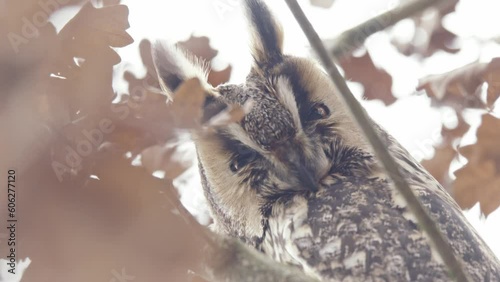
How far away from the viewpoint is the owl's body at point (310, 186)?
2.19 m

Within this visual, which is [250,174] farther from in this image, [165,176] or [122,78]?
[165,176]

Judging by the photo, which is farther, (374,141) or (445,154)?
(445,154)

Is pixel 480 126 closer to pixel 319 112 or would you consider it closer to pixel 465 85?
pixel 465 85

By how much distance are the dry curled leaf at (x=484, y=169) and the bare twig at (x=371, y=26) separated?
97 centimetres

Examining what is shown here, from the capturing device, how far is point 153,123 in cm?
156

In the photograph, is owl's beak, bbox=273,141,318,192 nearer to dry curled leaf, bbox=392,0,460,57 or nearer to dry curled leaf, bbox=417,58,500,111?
dry curled leaf, bbox=417,58,500,111

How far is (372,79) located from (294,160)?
0.89m

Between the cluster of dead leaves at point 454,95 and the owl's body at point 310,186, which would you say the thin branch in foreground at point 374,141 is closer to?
the owl's body at point 310,186

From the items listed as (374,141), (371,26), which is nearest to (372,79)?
(371,26)

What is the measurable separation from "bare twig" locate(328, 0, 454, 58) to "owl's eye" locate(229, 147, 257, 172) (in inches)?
26.9

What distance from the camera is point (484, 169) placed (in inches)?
105

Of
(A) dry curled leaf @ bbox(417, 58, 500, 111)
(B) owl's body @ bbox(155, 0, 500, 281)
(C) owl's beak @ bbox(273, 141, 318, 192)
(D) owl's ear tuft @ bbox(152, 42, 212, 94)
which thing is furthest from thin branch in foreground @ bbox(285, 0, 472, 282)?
(A) dry curled leaf @ bbox(417, 58, 500, 111)

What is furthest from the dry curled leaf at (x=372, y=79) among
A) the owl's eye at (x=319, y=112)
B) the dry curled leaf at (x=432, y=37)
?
the owl's eye at (x=319, y=112)

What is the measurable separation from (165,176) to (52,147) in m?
0.27
